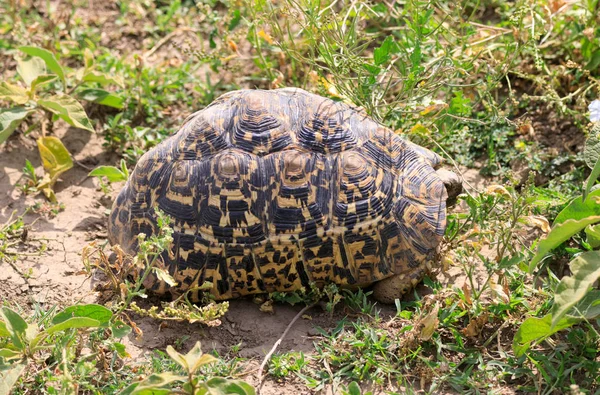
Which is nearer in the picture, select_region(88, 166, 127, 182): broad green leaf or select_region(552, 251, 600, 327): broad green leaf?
select_region(552, 251, 600, 327): broad green leaf

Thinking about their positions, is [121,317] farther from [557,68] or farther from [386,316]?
[557,68]

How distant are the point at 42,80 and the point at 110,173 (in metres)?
0.97

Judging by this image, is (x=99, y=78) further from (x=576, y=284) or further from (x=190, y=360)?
(x=576, y=284)

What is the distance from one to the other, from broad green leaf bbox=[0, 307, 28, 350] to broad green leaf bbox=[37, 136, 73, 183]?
1.71 meters

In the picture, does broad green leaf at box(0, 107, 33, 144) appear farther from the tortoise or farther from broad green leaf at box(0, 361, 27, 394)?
broad green leaf at box(0, 361, 27, 394)

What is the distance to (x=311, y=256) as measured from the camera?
13.4 feet

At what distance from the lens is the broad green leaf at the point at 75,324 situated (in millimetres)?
3562

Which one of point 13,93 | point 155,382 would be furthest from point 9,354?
point 13,93

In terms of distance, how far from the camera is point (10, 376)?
3545 mm

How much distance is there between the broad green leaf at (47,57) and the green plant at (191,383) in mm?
2818

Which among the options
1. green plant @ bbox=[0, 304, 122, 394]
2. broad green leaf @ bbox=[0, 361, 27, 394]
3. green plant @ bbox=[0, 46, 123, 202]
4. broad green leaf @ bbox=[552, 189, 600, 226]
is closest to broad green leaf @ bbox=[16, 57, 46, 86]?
green plant @ bbox=[0, 46, 123, 202]

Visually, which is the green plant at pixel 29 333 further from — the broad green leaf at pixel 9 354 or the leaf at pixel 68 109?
the leaf at pixel 68 109

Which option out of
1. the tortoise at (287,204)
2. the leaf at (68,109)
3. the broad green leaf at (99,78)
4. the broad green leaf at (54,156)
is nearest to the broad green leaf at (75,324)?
the tortoise at (287,204)

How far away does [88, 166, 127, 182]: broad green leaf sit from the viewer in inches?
192
